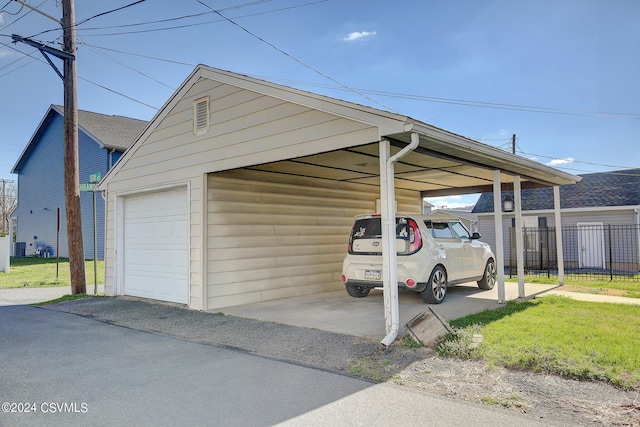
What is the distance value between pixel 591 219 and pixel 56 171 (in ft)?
89.1

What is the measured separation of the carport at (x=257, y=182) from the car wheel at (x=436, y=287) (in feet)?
3.44

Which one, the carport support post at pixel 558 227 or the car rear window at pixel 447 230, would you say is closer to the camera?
the car rear window at pixel 447 230

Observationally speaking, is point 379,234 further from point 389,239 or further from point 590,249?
point 590,249

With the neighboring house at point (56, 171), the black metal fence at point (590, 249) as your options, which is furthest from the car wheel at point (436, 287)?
the neighboring house at point (56, 171)

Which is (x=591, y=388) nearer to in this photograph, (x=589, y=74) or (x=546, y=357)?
(x=546, y=357)

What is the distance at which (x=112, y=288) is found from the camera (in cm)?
1038

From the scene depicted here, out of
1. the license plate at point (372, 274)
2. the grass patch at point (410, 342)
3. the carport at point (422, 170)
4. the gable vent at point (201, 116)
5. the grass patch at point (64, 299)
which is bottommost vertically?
the grass patch at point (64, 299)

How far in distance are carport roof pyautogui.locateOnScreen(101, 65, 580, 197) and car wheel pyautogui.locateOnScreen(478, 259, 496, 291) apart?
6.65ft

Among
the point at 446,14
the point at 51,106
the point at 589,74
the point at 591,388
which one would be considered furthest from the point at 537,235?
the point at 51,106

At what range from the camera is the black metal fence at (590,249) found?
53.8ft

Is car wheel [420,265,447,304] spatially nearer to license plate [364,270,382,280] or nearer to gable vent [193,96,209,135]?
license plate [364,270,382,280]

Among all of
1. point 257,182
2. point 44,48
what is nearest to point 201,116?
point 257,182

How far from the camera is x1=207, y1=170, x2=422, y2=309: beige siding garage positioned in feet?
27.5

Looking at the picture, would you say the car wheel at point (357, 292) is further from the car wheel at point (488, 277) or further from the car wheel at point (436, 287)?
the car wheel at point (488, 277)
